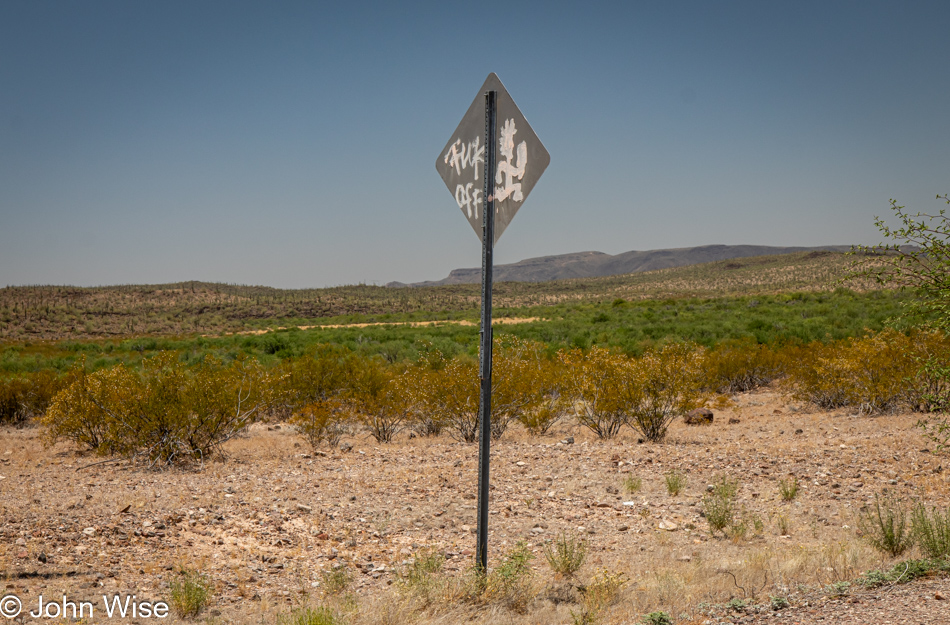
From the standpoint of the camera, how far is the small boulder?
13.1 metres

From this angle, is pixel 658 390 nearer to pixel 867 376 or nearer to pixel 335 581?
pixel 867 376

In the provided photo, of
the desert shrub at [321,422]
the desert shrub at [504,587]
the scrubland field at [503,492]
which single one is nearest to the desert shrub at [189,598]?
the scrubland field at [503,492]

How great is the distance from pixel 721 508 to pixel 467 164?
175 inches

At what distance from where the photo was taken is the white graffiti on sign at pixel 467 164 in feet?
12.3

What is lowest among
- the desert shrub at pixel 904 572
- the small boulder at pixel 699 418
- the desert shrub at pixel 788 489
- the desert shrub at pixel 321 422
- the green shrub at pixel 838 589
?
the small boulder at pixel 699 418

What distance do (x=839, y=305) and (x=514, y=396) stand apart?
31121 mm

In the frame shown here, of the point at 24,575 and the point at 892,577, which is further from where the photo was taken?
the point at 24,575

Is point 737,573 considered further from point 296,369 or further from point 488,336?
point 296,369

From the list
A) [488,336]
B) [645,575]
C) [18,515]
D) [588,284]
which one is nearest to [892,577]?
[645,575]

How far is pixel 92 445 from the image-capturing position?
10609 millimetres

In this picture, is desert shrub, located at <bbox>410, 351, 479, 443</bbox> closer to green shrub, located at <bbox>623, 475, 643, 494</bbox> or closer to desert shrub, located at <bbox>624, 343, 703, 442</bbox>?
desert shrub, located at <bbox>624, 343, 703, 442</bbox>

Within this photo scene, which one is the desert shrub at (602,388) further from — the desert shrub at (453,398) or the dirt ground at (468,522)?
the desert shrub at (453,398)

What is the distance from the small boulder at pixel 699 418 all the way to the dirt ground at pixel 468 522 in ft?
8.58

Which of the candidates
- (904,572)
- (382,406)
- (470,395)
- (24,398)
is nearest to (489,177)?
(904,572)
